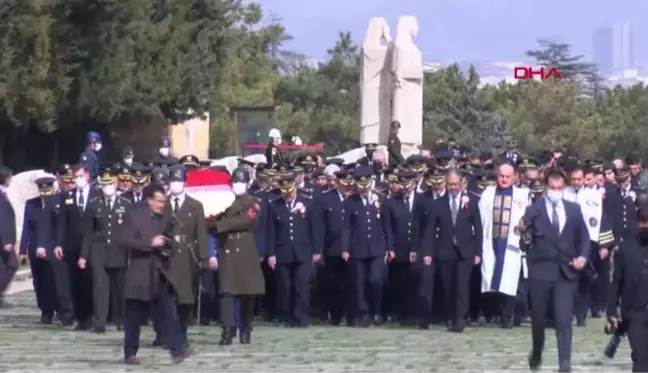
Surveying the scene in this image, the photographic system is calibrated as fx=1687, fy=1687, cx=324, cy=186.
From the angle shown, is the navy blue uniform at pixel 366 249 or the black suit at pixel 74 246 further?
the navy blue uniform at pixel 366 249

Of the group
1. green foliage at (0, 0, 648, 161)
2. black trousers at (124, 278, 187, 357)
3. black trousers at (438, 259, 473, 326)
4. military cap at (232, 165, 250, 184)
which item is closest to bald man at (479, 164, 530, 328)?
black trousers at (438, 259, 473, 326)

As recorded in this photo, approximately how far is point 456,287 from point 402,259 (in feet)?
4.17

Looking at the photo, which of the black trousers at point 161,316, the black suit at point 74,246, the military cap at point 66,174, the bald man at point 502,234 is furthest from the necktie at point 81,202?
the bald man at point 502,234

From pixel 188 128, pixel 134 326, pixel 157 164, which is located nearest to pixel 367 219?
pixel 157 164

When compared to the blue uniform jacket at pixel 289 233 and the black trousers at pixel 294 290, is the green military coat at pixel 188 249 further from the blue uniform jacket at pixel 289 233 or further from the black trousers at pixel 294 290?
the black trousers at pixel 294 290

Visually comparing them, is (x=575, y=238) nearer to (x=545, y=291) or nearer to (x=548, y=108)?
(x=545, y=291)

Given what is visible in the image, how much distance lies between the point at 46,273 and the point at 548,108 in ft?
172

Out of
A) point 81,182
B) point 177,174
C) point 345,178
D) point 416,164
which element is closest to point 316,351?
point 177,174

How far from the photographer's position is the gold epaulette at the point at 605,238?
A: 2208 cm

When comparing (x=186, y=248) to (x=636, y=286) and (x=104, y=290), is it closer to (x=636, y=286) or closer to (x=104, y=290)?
(x=104, y=290)

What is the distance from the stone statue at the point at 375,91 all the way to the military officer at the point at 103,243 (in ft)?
67.1

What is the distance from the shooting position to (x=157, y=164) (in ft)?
69.5

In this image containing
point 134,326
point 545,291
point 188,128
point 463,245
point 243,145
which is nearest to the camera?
point 545,291

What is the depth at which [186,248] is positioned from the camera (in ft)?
56.3
